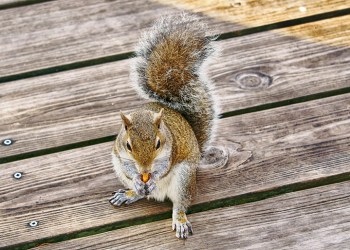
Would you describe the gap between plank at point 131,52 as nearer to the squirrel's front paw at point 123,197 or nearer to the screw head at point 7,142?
the screw head at point 7,142

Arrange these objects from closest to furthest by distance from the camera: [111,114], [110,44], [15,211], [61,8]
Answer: [15,211]
[111,114]
[110,44]
[61,8]

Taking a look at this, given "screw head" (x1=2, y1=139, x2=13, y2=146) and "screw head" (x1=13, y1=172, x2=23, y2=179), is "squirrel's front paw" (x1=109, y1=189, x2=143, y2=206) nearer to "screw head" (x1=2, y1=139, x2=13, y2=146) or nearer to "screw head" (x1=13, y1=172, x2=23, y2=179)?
"screw head" (x1=13, y1=172, x2=23, y2=179)

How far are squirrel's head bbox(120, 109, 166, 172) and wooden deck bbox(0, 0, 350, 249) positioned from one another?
8.5 inches

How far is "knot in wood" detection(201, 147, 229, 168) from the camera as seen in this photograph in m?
1.94

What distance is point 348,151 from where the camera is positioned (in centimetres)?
195

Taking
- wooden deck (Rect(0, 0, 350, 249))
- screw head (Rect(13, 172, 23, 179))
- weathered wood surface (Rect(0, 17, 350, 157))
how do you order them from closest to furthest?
wooden deck (Rect(0, 0, 350, 249)) → screw head (Rect(13, 172, 23, 179)) → weathered wood surface (Rect(0, 17, 350, 157))

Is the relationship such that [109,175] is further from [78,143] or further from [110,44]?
[110,44]

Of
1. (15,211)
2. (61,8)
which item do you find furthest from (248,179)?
(61,8)

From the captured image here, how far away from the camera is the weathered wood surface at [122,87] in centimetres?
204

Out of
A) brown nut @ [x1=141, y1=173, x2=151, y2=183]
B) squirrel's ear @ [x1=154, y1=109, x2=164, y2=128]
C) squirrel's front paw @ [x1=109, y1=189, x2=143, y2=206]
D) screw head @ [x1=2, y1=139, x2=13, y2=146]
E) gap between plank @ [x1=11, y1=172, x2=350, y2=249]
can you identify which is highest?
squirrel's ear @ [x1=154, y1=109, x2=164, y2=128]

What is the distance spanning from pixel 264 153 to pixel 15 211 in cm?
75

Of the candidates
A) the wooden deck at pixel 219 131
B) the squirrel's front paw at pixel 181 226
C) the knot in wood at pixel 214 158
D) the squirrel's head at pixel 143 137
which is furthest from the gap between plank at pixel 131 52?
the squirrel's front paw at pixel 181 226

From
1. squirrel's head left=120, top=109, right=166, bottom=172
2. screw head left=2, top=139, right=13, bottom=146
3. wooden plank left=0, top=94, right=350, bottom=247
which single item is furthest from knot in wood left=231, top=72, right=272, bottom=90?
screw head left=2, top=139, right=13, bottom=146

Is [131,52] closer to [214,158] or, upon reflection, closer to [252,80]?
[252,80]
